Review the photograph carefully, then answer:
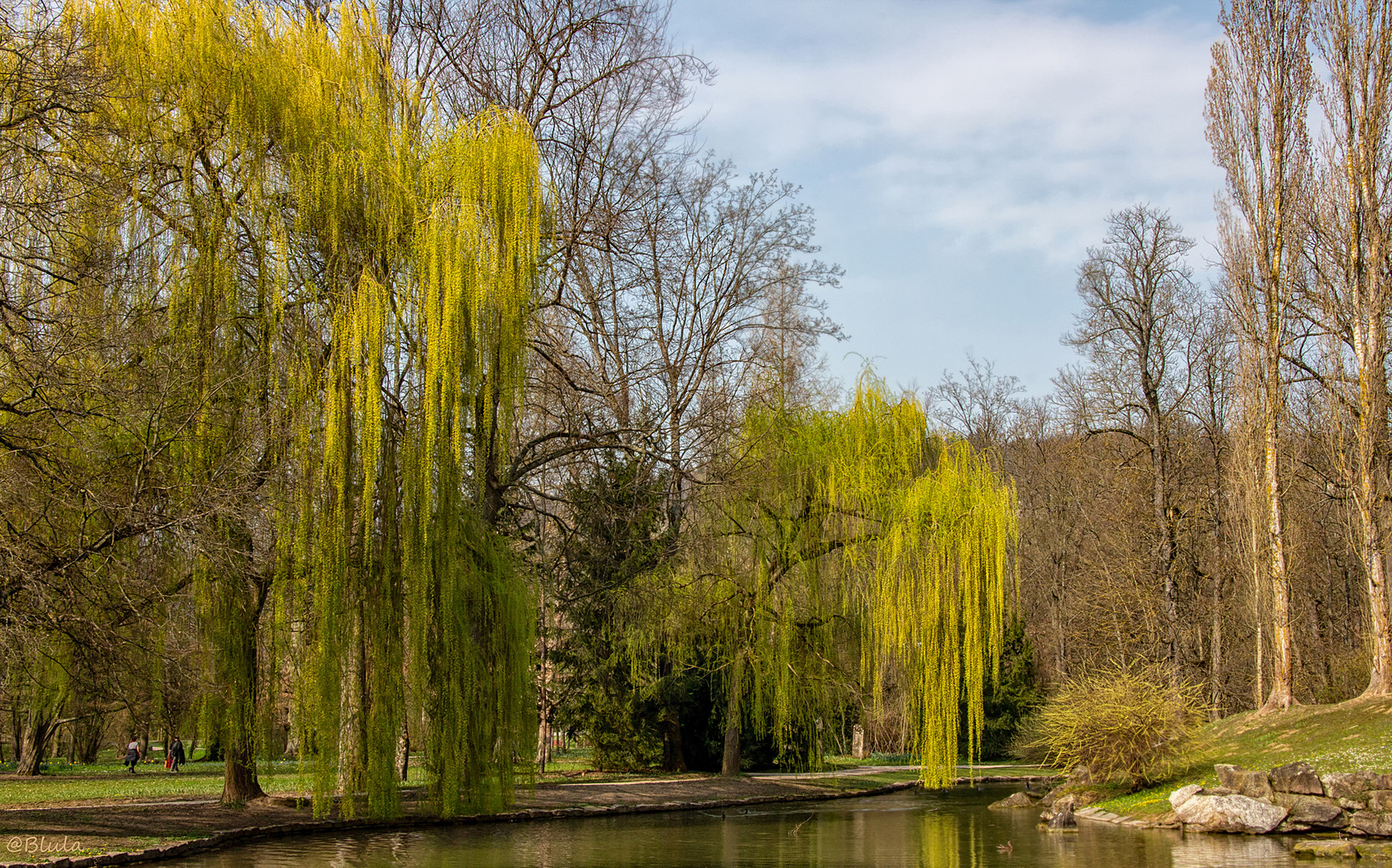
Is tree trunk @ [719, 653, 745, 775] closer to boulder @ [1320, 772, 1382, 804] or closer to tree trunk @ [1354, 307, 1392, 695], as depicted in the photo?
boulder @ [1320, 772, 1382, 804]

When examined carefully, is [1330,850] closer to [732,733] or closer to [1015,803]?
[1015,803]

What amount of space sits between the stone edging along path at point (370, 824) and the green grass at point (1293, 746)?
6483 millimetres

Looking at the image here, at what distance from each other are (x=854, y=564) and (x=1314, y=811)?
8.59m

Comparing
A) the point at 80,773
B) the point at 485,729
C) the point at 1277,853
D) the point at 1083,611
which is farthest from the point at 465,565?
the point at 1083,611

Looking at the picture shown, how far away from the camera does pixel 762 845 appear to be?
14.0 m

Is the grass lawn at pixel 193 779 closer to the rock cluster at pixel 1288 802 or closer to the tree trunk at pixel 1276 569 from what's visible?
the tree trunk at pixel 1276 569

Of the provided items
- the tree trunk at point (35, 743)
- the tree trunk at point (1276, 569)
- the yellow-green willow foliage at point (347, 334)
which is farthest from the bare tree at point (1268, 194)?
the tree trunk at point (35, 743)

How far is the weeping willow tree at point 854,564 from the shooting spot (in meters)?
18.7

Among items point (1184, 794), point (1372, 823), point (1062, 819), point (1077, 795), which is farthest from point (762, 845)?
point (1077, 795)

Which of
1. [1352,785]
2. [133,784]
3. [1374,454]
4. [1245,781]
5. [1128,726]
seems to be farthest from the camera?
[133,784]

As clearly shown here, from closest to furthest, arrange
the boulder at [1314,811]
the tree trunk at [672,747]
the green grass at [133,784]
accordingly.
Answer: the boulder at [1314,811] < the green grass at [133,784] < the tree trunk at [672,747]

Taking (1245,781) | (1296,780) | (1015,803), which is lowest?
(1015,803)

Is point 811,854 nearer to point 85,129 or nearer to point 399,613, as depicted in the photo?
point 399,613

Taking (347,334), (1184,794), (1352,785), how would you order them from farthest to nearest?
(1184,794) < (1352,785) < (347,334)
